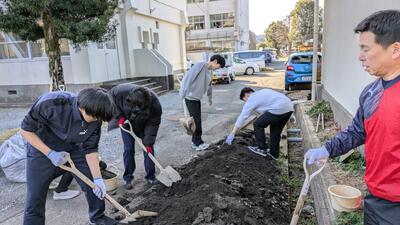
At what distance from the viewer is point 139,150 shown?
636 centimetres

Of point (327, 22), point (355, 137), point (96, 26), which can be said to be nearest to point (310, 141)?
point (355, 137)

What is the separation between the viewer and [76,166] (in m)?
3.11

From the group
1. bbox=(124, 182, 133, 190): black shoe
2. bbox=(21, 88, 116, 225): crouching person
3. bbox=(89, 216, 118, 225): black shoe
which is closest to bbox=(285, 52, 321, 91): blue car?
bbox=(124, 182, 133, 190): black shoe

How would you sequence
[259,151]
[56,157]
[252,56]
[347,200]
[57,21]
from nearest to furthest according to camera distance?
[56,157] < [347,200] < [259,151] < [57,21] < [252,56]

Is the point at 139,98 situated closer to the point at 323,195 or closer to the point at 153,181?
the point at 153,181

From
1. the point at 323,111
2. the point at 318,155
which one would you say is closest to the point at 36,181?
the point at 318,155

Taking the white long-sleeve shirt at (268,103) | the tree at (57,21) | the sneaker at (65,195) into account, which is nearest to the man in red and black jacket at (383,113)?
the white long-sleeve shirt at (268,103)

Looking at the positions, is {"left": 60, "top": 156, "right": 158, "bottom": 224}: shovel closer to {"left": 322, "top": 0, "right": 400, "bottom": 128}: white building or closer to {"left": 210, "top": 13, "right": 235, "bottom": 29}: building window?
{"left": 322, "top": 0, "right": 400, "bottom": 128}: white building

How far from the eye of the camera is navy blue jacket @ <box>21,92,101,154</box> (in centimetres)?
268

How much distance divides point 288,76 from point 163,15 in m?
7.93

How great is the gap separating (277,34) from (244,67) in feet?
112

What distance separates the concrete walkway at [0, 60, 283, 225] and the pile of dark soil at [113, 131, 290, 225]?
0.56 meters

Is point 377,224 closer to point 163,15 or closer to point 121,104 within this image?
point 121,104

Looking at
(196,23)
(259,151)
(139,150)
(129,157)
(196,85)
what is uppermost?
(196,23)
